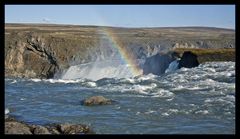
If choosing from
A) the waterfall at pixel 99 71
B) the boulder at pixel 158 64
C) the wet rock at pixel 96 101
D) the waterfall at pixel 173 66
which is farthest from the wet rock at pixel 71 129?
the waterfall at pixel 99 71

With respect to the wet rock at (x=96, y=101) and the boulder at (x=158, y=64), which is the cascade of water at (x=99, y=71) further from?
the wet rock at (x=96, y=101)

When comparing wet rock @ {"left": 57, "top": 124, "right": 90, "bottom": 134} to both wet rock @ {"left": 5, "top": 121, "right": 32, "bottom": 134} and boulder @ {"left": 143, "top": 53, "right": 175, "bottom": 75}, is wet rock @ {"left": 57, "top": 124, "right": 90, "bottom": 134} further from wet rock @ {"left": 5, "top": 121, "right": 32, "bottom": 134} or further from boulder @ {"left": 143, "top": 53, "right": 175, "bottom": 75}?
boulder @ {"left": 143, "top": 53, "right": 175, "bottom": 75}

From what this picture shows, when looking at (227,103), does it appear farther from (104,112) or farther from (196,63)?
(196,63)

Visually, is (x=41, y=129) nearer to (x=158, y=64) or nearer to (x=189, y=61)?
(x=189, y=61)

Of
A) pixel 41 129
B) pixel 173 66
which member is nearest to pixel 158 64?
pixel 173 66

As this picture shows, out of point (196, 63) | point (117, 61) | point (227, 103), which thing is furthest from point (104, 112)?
point (117, 61)
